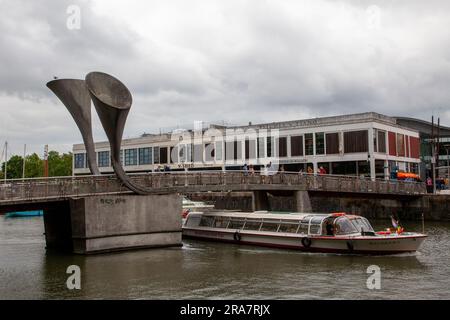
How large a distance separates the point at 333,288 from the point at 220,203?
6000 cm

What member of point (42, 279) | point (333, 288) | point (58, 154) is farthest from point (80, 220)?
point (58, 154)

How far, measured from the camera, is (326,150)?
78.2 m

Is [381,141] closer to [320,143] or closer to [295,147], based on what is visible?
[320,143]

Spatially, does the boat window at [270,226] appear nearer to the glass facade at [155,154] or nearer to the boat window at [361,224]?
the boat window at [361,224]

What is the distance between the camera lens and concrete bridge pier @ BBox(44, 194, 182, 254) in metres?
31.9

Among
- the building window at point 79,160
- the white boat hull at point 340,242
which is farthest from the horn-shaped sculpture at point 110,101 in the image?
the building window at point 79,160

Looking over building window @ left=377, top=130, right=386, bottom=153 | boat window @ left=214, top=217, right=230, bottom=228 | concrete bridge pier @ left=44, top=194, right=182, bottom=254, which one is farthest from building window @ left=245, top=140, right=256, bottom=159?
concrete bridge pier @ left=44, top=194, right=182, bottom=254

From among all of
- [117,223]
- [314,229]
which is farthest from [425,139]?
[117,223]

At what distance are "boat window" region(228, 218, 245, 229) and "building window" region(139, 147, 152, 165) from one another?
196 feet

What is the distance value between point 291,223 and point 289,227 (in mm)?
316

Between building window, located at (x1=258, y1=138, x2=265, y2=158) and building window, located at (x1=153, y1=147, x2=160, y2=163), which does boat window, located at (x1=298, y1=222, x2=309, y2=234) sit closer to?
building window, located at (x1=258, y1=138, x2=265, y2=158)

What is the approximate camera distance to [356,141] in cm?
7581

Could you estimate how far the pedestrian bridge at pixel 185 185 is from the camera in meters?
30.6
